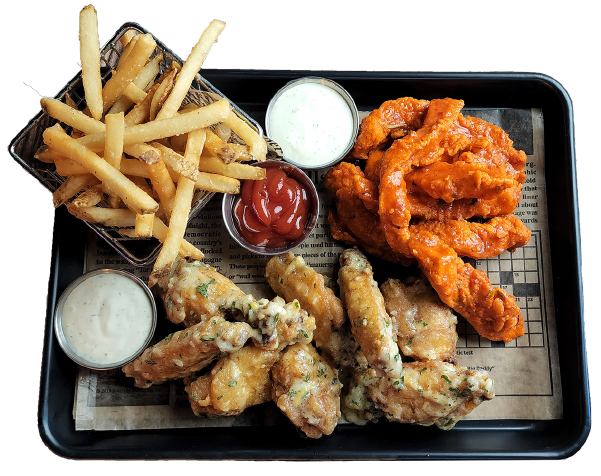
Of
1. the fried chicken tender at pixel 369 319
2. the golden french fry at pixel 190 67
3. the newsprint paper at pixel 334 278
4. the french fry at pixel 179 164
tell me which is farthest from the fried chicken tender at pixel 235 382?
the golden french fry at pixel 190 67

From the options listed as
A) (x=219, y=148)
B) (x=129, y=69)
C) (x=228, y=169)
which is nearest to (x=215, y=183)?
(x=228, y=169)

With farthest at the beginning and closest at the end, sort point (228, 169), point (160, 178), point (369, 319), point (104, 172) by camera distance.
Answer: point (369, 319) < point (228, 169) < point (160, 178) < point (104, 172)

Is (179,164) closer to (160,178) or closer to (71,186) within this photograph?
(160,178)

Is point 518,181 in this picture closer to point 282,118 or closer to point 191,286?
point 282,118

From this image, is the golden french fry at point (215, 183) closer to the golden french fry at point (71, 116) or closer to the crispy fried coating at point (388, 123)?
the golden french fry at point (71, 116)

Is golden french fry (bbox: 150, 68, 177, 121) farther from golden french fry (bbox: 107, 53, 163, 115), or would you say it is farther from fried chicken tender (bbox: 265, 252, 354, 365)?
fried chicken tender (bbox: 265, 252, 354, 365)

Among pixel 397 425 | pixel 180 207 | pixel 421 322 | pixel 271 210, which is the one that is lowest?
pixel 397 425

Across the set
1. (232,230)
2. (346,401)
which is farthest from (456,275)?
(232,230)
